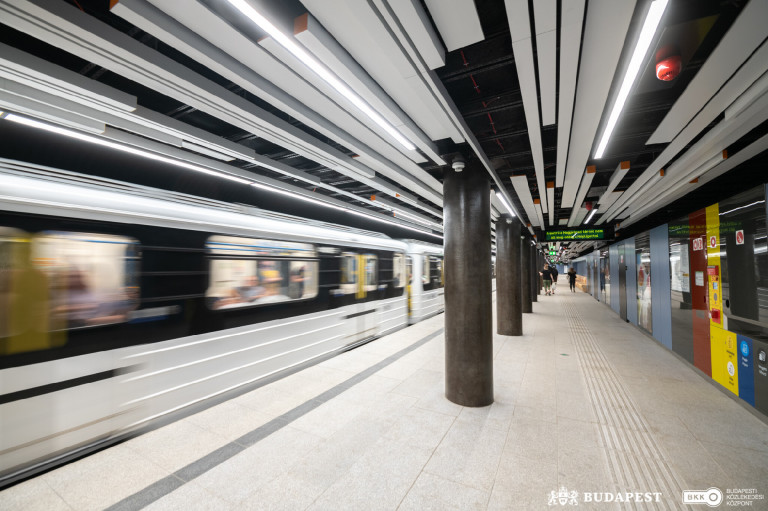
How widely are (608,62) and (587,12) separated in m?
0.56

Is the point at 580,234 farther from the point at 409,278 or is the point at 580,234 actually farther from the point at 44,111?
the point at 44,111

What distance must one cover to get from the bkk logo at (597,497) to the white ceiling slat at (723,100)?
335cm

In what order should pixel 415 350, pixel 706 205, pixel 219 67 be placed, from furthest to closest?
pixel 415 350 → pixel 706 205 → pixel 219 67

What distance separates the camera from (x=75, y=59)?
2699 mm

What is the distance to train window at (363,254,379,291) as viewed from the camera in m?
A: 6.78

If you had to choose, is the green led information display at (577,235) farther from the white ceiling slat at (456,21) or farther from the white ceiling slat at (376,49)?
the white ceiling slat at (456,21)

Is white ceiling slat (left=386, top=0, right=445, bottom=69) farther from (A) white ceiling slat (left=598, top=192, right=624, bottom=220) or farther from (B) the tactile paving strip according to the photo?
(A) white ceiling slat (left=598, top=192, right=624, bottom=220)

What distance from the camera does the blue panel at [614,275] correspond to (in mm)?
10573

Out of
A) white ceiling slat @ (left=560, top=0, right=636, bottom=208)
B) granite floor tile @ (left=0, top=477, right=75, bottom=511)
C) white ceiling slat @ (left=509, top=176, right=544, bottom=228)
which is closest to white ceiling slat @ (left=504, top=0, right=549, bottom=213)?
white ceiling slat @ (left=560, top=0, right=636, bottom=208)

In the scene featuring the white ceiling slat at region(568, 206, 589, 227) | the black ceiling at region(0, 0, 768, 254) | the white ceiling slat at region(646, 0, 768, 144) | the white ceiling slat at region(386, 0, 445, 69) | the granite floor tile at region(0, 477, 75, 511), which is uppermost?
the black ceiling at region(0, 0, 768, 254)

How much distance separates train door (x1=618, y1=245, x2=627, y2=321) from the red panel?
4.94 meters

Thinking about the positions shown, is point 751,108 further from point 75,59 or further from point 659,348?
point 75,59

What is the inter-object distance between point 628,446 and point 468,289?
217 cm

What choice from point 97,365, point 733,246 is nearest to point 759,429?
point 733,246
